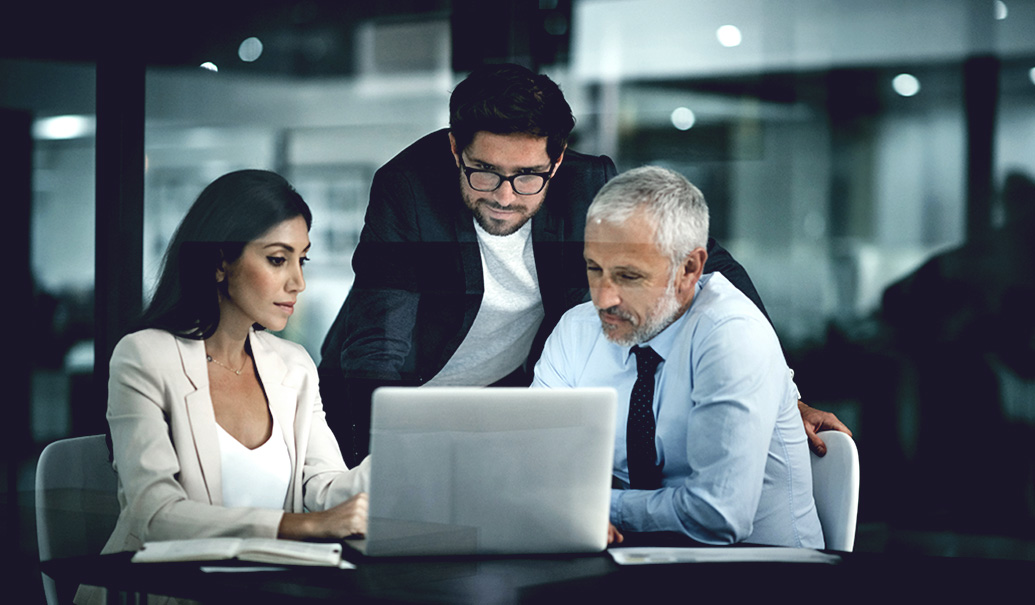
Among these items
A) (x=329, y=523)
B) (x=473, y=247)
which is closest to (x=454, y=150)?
(x=473, y=247)

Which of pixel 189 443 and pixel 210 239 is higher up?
pixel 210 239

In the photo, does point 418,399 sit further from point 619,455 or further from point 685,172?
point 685,172

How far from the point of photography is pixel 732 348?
90.1 inches

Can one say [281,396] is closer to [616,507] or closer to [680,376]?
[616,507]

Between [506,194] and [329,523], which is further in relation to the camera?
[506,194]

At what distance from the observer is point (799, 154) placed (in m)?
2.85

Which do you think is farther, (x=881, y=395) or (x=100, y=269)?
(x=100, y=269)

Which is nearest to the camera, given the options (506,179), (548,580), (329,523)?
(548,580)

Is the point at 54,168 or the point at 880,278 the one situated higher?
the point at 54,168

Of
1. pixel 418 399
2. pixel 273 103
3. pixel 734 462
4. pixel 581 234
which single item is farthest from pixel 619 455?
pixel 273 103

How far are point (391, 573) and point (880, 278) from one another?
188 cm

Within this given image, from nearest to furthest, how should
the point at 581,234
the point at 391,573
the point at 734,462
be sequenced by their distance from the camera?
the point at 391,573 < the point at 734,462 < the point at 581,234

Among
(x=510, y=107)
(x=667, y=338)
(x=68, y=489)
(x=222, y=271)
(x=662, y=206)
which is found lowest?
(x=68, y=489)

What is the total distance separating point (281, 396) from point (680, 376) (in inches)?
40.9
